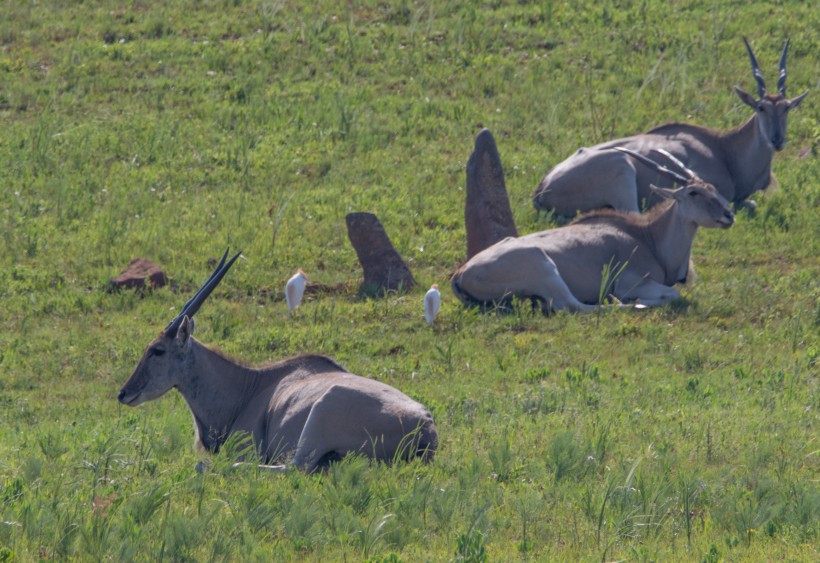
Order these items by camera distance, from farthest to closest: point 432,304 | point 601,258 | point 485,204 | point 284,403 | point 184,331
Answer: point 485,204 → point 601,258 → point 432,304 → point 184,331 → point 284,403

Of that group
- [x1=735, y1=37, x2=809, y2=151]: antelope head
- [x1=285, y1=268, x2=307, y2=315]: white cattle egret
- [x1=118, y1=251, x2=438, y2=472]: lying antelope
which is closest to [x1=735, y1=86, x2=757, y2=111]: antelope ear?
[x1=735, y1=37, x2=809, y2=151]: antelope head

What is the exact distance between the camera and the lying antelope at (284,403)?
8367 mm

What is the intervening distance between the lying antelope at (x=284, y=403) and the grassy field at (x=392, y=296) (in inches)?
11.1

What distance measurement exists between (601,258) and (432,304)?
81.3 inches

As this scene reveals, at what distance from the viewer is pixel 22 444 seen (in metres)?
9.05

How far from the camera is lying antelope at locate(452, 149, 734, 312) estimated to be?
13.1m

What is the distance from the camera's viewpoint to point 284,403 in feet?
30.2

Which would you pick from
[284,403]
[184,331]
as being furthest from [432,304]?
[284,403]

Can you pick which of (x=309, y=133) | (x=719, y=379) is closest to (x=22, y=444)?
(x=719, y=379)

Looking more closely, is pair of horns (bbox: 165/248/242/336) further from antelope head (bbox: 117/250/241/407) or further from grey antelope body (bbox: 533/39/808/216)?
grey antelope body (bbox: 533/39/808/216)

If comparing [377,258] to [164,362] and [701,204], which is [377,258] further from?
[164,362]

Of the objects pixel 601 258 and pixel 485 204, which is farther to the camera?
pixel 485 204

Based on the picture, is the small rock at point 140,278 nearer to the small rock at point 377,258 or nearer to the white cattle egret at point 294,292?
the white cattle egret at point 294,292

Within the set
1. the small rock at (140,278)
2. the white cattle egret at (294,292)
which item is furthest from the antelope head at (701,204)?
the small rock at (140,278)
